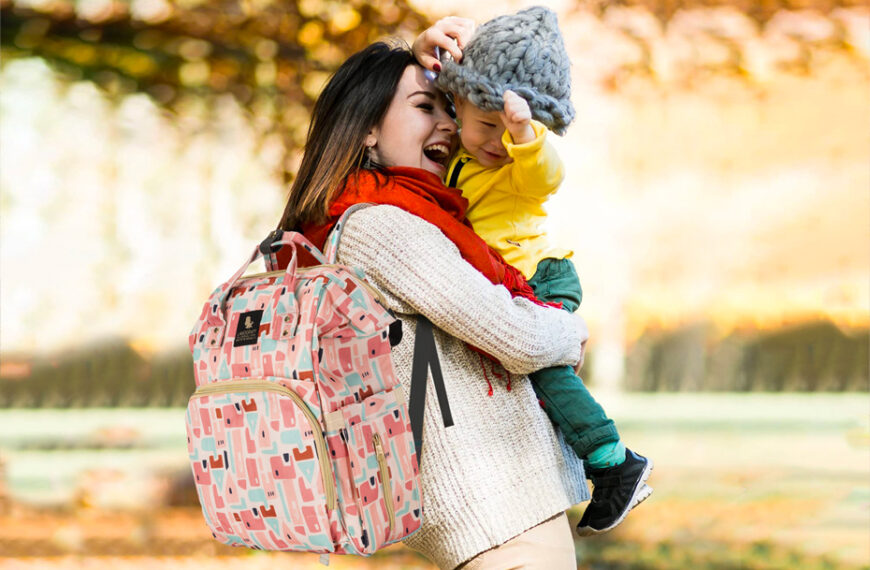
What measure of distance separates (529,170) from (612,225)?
2174 mm

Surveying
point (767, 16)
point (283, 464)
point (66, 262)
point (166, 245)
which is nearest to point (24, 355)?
point (66, 262)

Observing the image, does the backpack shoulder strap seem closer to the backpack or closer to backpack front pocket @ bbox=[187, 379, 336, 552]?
the backpack

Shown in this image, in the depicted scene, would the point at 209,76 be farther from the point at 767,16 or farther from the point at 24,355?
the point at 767,16

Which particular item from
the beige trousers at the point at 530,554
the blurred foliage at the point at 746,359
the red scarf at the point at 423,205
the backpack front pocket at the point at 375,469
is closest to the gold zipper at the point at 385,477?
the backpack front pocket at the point at 375,469

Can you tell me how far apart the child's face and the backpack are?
25 centimetres

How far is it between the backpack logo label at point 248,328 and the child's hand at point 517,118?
390 mm

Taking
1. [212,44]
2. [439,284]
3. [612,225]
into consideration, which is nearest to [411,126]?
[439,284]

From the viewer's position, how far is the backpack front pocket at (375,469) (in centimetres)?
106

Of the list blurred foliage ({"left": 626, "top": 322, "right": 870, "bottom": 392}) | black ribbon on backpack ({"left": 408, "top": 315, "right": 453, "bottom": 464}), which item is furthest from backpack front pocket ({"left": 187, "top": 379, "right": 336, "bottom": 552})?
blurred foliage ({"left": 626, "top": 322, "right": 870, "bottom": 392})

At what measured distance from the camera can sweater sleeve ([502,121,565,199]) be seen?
1194mm

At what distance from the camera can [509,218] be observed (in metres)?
1.36

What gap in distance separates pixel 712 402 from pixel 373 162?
2.43 m

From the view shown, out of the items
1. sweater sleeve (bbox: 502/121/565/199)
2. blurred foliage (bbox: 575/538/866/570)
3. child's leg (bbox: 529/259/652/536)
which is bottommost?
blurred foliage (bbox: 575/538/866/570)

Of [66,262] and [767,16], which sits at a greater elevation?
[767,16]
